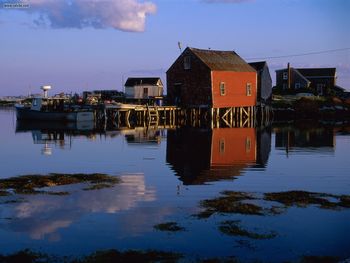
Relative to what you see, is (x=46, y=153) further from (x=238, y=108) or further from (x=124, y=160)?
(x=238, y=108)

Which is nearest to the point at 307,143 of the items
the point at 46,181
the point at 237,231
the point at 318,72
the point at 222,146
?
the point at 222,146

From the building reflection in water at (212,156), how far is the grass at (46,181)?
3.06m

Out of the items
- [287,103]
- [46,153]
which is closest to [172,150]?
[46,153]

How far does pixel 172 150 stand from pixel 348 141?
15.0 meters

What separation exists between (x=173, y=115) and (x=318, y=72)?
37.1 meters

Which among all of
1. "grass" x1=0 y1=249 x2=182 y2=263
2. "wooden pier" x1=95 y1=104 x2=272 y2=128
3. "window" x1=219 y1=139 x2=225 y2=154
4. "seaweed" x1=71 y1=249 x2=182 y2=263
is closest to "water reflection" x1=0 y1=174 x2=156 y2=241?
"grass" x1=0 y1=249 x2=182 y2=263

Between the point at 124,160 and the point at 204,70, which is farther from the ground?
the point at 204,70

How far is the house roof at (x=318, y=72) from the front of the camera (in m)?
87.8

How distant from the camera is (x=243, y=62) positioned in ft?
210

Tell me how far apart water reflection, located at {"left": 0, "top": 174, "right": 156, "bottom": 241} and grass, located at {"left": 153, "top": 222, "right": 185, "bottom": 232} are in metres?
2.01

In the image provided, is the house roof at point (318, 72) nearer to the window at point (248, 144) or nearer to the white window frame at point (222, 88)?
the white window frame at point (222, 88)

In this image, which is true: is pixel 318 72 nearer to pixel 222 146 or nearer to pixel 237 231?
pixel 222 146

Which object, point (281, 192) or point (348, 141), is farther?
point (348, 141)

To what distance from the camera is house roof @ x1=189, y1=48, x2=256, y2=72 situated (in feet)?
188
